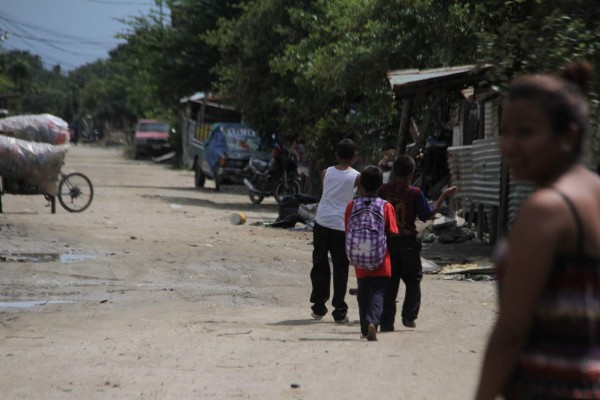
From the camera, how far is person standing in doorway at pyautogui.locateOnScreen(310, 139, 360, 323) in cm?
920

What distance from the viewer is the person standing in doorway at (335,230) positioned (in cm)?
920

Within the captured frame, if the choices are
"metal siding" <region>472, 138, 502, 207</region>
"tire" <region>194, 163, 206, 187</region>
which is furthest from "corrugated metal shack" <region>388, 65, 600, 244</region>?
"tire" <region>194, 163, 206, 187</region>

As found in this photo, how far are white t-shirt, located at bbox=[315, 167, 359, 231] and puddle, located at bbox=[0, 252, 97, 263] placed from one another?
5.04 m

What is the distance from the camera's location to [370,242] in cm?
811

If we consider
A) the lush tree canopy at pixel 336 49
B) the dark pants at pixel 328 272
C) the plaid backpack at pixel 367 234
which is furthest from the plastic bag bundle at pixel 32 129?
the plaid backpack at pixel 367 234

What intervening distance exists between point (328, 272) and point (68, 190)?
1153 centimetres

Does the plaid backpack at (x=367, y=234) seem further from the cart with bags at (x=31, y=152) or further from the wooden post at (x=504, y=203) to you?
the cart with bags at (x=31, y=152)

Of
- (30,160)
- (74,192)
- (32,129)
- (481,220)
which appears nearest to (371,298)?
(481,220)

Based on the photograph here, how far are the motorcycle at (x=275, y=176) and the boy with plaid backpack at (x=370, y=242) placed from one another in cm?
1624

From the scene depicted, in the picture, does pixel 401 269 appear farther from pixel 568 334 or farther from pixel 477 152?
pixel 477 152

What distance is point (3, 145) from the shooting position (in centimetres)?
1844

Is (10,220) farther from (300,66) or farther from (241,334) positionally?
(241,334)

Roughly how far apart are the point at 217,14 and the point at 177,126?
77.7ft

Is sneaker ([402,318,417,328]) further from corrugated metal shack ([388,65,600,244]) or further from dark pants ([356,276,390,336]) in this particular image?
corrugated metal shack ([388,65,600,244])
